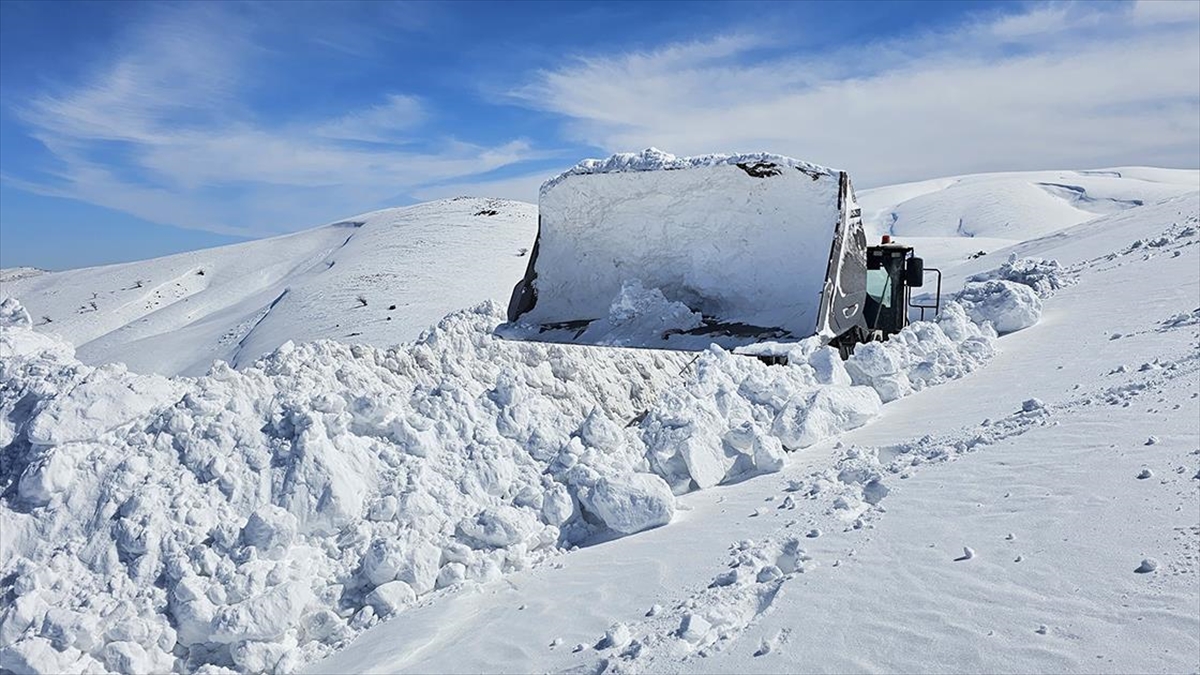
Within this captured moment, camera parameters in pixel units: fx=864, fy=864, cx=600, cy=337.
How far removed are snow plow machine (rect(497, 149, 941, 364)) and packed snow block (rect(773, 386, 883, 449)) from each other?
137 centimetres

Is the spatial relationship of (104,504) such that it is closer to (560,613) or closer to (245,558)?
(245,558)

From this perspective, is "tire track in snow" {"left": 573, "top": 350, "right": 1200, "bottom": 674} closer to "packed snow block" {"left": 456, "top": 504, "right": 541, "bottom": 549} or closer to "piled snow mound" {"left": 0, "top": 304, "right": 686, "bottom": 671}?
"piled snow mound" {"left": 0, "top": 304, "right": 686, "bottom": 671}

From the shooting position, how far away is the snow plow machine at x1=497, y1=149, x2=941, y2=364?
7508 millimetres

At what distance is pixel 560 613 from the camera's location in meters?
Result: 3.26

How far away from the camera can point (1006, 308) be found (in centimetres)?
791

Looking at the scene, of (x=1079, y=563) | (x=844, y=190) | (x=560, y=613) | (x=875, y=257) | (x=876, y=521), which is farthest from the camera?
(x=875, y=257)

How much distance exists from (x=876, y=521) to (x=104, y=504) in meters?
3.11

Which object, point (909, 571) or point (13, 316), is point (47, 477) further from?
point (909, 571)

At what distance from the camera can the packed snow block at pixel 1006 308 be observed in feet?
25.8

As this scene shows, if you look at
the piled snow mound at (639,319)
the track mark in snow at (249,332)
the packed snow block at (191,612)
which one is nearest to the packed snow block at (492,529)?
the packed snow block at (191,612)

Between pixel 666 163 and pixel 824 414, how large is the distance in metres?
3.79

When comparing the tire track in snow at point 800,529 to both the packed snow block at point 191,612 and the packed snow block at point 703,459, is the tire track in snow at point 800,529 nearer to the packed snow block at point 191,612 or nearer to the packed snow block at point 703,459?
the packed snow block at point 703,459

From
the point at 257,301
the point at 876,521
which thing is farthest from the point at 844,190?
the point at 257,301

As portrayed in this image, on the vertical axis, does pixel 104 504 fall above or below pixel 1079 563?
above
